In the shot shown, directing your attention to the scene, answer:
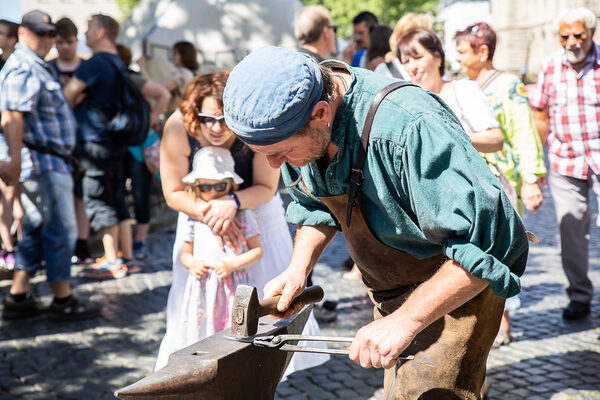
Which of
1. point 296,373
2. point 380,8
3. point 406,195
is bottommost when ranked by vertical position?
point 296,373

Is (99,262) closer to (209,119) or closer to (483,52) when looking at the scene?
(209,119)

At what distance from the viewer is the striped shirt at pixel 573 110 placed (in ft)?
17.3

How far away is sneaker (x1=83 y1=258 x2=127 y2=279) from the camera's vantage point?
689 centimetres

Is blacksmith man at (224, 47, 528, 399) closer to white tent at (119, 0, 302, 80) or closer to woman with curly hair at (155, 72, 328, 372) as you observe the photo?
woman with curly hair at (155, 72, 328, 372)

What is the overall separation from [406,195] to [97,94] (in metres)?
5.18

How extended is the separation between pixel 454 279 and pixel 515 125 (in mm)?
2940

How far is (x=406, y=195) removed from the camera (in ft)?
6.91

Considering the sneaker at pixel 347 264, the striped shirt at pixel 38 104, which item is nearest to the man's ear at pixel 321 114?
the striped shirt at pixel 38 104

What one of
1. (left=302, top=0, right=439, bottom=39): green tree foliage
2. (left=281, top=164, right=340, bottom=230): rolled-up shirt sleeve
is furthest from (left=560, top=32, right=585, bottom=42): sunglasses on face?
(left=302, top=0, right=439, bottom=39): green tree foliage

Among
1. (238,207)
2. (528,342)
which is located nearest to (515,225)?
(238,207)

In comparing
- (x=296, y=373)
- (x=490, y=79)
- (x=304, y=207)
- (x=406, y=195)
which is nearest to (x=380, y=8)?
(x=490, y=79)

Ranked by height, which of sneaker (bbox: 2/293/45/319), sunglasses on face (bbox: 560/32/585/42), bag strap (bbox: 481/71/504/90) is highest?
sunglasses on face (bbox: 560/32/585/42)

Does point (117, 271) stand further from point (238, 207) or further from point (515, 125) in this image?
point (515, 125)

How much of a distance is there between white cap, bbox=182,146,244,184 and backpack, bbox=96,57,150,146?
3.25m
